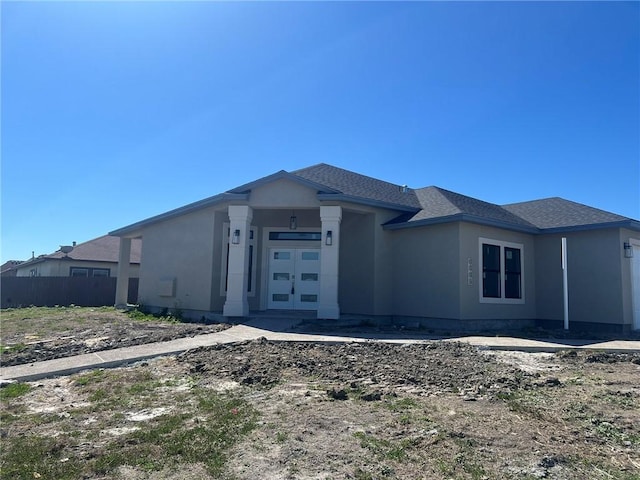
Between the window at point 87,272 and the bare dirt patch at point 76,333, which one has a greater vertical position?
the window at point 87,272

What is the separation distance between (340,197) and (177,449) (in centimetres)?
939

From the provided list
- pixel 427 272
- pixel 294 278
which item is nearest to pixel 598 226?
pixel 427 272

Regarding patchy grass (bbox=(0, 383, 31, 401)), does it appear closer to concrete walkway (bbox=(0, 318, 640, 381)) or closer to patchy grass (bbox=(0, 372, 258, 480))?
concrete walkway (bbox=(0, 318, 640, 381))

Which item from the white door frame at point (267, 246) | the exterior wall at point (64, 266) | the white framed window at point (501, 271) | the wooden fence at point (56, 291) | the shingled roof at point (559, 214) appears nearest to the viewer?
the white framed window at point (501, 271)

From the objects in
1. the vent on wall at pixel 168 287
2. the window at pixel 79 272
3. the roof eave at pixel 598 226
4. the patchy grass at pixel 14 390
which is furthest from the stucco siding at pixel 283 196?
the window at pixel 79 272

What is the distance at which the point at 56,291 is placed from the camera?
853 inches

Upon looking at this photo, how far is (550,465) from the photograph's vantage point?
3.49 meters

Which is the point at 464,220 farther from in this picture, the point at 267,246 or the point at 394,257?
the point at 267,246

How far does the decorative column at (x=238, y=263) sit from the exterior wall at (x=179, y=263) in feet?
4.21

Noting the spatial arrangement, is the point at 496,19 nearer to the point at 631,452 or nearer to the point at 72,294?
the point at 631,452

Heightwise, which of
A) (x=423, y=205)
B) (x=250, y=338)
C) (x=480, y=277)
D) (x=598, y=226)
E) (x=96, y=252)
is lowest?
(x=250, y=338)

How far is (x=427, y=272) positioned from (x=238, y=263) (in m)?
5.30

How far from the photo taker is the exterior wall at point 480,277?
38.8ft

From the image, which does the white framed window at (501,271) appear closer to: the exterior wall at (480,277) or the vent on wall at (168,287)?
the exterior wall at (480,277)
